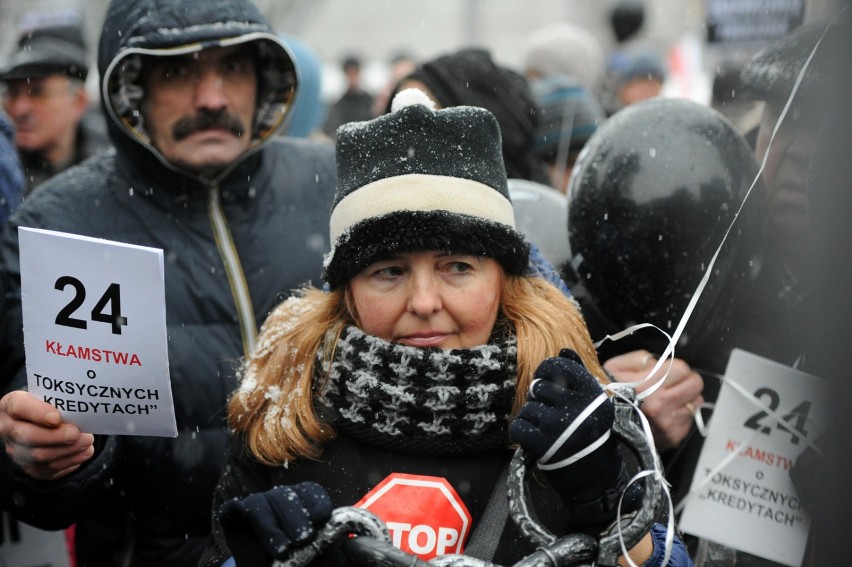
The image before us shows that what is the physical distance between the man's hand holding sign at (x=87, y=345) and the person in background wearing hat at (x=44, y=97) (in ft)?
10.2

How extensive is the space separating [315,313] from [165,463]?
79cm

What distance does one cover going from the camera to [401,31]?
3675 cm

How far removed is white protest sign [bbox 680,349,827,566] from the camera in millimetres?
2420

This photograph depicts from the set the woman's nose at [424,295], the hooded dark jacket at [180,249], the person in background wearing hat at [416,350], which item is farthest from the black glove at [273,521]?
the hooded dark jacket at [180,249]

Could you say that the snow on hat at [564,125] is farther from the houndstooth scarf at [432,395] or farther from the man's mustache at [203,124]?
the houndstooth scarf at [432,395]

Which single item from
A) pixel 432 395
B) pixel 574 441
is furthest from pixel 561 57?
pixel 574 441

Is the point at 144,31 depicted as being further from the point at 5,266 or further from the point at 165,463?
the point at 165,463

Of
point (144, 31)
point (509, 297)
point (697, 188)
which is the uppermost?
point (144, 31)

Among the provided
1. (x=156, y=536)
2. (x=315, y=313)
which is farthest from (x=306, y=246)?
(x=156, y=536)

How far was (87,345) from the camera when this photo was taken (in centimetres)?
224

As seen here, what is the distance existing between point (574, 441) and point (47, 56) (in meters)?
4.57

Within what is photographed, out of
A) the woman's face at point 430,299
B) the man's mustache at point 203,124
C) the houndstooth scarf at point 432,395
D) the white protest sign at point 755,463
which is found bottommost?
the white protest sign at point 755,463

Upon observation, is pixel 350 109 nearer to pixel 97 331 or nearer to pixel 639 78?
pixel 639 78

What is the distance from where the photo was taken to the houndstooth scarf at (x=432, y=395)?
212cm
